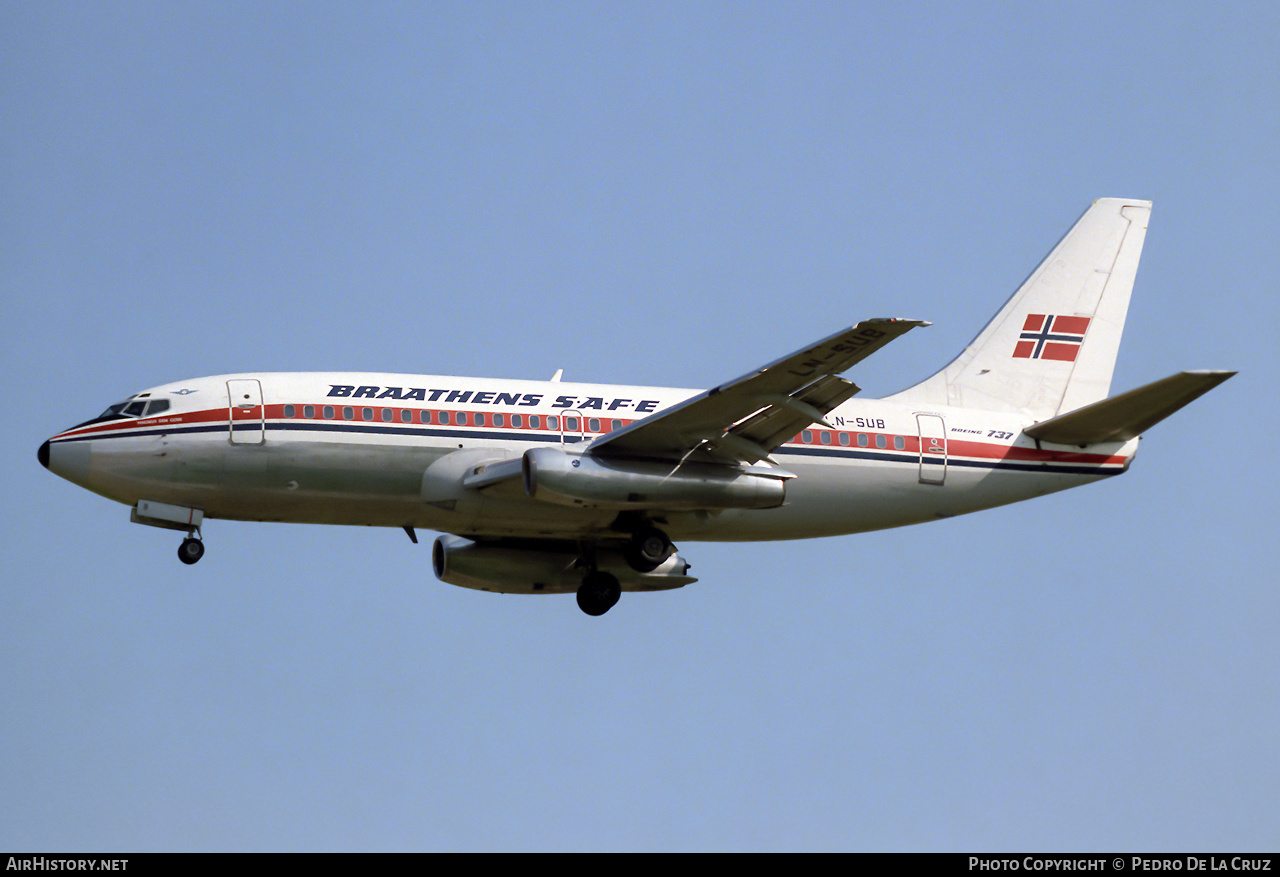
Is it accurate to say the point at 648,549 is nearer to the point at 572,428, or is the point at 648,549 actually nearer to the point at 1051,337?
the point at 572,428

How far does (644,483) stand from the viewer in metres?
34.3

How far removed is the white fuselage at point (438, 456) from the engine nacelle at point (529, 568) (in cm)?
173

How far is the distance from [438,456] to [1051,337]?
53.6ft

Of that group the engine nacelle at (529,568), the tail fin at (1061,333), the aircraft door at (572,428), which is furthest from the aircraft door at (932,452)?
the aircraft door at (572,428)

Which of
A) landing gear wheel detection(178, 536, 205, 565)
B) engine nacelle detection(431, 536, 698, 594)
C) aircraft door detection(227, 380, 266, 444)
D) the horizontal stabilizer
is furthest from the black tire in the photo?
the horizontal stabilizer

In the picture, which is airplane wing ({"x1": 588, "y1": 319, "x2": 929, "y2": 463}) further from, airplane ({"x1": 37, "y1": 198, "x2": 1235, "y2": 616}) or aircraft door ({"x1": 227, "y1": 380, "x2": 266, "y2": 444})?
aircraft door ({"x1": 227, "y1": 380, "x2": 266, "y2": 444})

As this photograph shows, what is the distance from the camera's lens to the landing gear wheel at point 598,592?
128 feet

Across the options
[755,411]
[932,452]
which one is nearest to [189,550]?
[755,411]

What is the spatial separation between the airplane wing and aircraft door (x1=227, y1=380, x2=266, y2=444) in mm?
7018

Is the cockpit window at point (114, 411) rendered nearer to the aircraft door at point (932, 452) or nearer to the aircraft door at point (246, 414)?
the aircraft door at point (246, 414)

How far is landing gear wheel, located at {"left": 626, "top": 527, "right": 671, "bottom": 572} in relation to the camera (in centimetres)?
3631

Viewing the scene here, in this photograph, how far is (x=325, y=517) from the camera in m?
35.0

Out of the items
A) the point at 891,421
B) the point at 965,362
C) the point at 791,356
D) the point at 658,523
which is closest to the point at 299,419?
the point at 658,523
